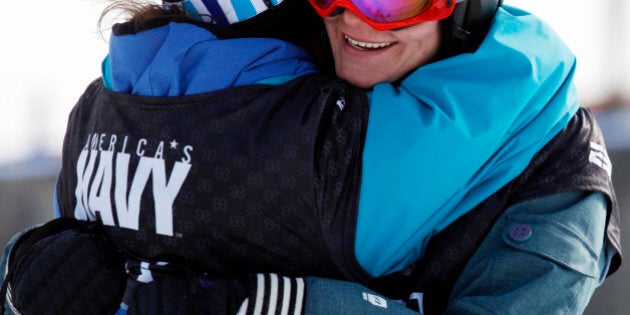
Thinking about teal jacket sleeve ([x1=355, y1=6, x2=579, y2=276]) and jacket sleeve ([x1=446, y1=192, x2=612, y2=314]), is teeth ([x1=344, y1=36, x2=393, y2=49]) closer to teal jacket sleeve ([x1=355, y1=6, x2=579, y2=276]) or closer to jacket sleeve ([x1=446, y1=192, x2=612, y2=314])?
teal jacket sleeve ([x1=355, y1=6, x2=579, y2=276])

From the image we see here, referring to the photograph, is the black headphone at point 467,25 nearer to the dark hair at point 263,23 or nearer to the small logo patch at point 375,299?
the dark hair at point 263,23

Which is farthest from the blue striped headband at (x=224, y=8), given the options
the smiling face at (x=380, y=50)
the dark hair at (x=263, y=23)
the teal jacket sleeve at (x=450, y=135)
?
the teal jacket sleeve at (x=450, y=135)

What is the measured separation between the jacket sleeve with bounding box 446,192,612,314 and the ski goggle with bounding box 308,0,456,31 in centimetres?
41

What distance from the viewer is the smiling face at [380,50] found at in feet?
6.28

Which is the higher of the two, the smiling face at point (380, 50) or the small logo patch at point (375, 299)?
the smiling face at point (380, 50)

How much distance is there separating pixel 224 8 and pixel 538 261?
0.77 metres

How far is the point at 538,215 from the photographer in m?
1.73

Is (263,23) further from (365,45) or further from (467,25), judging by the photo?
(467,25)

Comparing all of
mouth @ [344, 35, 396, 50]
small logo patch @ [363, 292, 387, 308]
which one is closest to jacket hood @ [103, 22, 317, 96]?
mouth @ [344, 35, 396, 50]

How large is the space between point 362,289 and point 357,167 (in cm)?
21

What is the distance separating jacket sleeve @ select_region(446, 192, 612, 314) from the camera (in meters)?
1.67

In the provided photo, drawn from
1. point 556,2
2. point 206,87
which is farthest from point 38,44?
point 206,87

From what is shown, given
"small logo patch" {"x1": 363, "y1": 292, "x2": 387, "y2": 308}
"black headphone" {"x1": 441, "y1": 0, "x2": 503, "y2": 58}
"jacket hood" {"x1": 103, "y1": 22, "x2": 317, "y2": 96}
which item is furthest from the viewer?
"black headphone" {"x1": 441, "y1": 0, "x2": 503, "y2": 58}

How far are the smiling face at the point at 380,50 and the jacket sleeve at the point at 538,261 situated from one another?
382 mm
